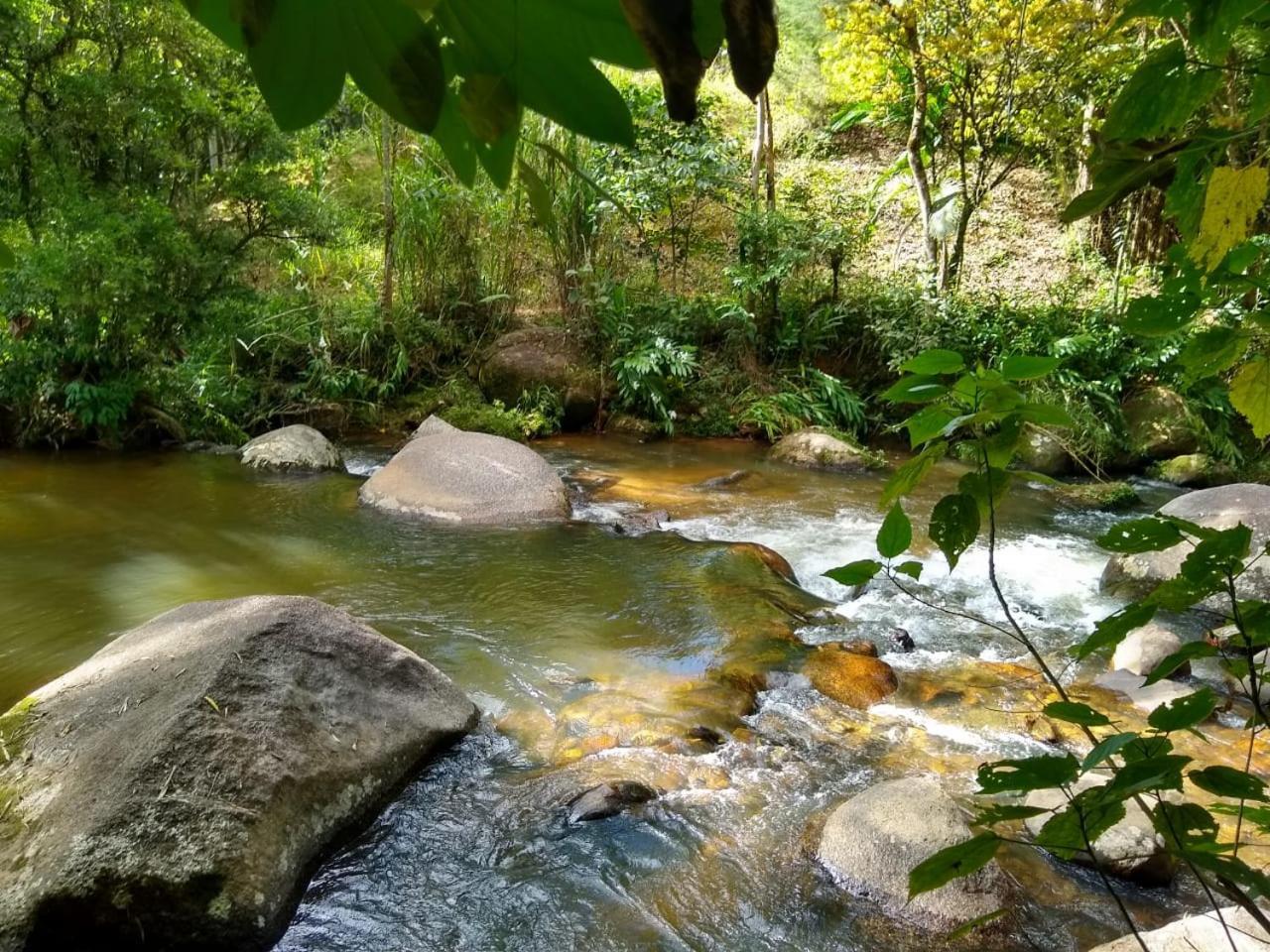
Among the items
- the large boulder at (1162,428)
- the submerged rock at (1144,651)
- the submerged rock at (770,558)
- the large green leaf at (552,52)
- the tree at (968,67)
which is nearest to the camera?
the large green leaf at (552,52)

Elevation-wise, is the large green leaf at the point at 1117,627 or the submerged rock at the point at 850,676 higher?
the large green leaf at the point at 1117,627

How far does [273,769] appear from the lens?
2.53m

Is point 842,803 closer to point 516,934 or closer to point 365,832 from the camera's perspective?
point 516,934

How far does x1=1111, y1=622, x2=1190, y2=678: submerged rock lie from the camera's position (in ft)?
13.4

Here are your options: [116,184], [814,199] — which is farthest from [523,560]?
[814,199]

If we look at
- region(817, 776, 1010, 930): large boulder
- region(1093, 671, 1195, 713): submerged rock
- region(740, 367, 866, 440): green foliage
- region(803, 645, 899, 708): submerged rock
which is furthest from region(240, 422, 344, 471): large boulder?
region(1093, 671, 1195, 713): submerged rock

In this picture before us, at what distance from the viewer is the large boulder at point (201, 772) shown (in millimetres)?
2180

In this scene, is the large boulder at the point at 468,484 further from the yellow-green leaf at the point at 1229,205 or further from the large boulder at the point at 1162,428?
the large boulder at the point at 1162,428

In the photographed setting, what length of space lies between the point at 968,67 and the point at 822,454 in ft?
16.9

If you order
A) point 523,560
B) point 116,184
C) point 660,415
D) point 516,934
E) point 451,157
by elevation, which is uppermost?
point 116,184

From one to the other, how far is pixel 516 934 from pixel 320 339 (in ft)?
25.6

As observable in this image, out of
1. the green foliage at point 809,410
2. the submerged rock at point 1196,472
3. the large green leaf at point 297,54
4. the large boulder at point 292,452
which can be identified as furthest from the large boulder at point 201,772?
the submerged rock at point 1196,472

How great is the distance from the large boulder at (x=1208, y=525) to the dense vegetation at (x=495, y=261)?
1.67 metres

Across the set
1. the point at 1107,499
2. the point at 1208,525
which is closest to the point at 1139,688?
the point at 1208,525
